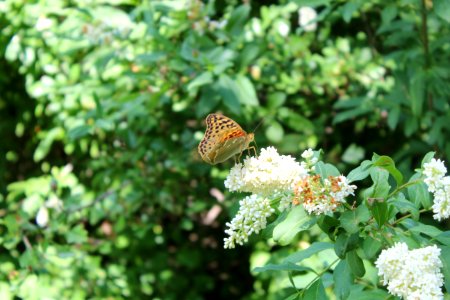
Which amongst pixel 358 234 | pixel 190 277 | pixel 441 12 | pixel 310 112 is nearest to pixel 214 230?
pixel 190 277

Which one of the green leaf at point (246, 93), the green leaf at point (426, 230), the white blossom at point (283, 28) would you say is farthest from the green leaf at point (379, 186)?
the white blossom at point (283, 28)

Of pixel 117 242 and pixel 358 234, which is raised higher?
pixel 358 234

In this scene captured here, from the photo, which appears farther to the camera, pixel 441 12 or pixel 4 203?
pixel 4 203

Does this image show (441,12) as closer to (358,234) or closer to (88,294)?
(358,234)

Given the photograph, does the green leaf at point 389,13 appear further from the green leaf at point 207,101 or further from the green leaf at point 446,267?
the green leaf at point 446,267

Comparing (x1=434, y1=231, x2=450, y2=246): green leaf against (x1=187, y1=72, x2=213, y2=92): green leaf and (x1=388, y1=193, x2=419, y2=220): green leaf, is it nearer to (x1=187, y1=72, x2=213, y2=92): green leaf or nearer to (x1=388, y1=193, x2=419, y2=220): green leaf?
(x1=388, y1=193, x2=419, y2=220): green leaf

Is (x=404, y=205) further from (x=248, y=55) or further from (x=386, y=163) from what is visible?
(x=248, y=55)


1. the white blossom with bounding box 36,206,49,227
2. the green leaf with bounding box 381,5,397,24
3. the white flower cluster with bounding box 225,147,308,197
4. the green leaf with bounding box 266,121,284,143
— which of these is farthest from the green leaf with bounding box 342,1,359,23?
the white blossom with bounding box 36,206,49,227
